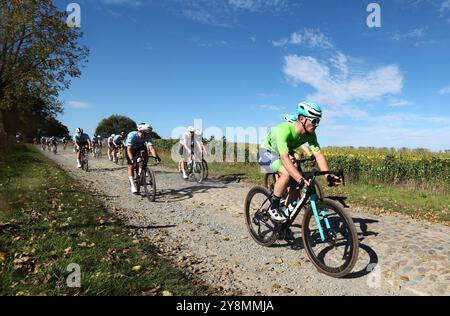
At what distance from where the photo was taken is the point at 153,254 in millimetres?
5367

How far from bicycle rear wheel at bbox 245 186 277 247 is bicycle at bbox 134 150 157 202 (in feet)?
14.6

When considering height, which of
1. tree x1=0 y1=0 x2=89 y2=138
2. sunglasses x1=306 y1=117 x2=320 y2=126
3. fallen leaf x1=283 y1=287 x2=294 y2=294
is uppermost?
tree x1=0 y1=0 x2=89 y2=138

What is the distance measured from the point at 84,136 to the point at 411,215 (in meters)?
17.2

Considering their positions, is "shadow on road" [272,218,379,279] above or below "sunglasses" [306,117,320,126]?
below

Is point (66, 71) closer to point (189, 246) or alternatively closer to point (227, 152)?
point (227, 152)

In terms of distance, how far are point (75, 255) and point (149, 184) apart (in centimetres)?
547

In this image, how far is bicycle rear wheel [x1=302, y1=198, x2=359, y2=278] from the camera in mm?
4219

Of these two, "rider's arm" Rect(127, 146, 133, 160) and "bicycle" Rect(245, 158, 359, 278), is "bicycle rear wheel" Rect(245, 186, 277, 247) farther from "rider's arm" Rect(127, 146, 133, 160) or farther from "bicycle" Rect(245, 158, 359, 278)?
"rider's arm" Rect(127, 146, 133, 160)

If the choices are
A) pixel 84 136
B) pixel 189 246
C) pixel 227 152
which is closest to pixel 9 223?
A: pixel 189 246

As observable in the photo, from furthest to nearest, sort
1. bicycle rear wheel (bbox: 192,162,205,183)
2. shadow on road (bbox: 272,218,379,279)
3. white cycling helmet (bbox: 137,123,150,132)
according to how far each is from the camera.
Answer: bicycle rear wheel (bbox: 192,162,205,183)
white cycling helmet (bbox: 137,123,150,132)
shadow on road (bbox: 272,218,379,279)

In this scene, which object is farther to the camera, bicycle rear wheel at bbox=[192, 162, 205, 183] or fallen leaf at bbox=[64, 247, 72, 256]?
bicycle rear wheel at bbox=[192, 162, 205, 183]

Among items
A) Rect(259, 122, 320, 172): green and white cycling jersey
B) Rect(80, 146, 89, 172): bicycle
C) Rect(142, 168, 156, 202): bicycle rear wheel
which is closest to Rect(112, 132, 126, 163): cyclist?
Rect(80, 146, 89, 172): bicycle

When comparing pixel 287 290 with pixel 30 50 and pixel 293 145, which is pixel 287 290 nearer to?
pixel 293 145

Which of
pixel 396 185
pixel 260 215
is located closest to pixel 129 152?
pixel 260 215
